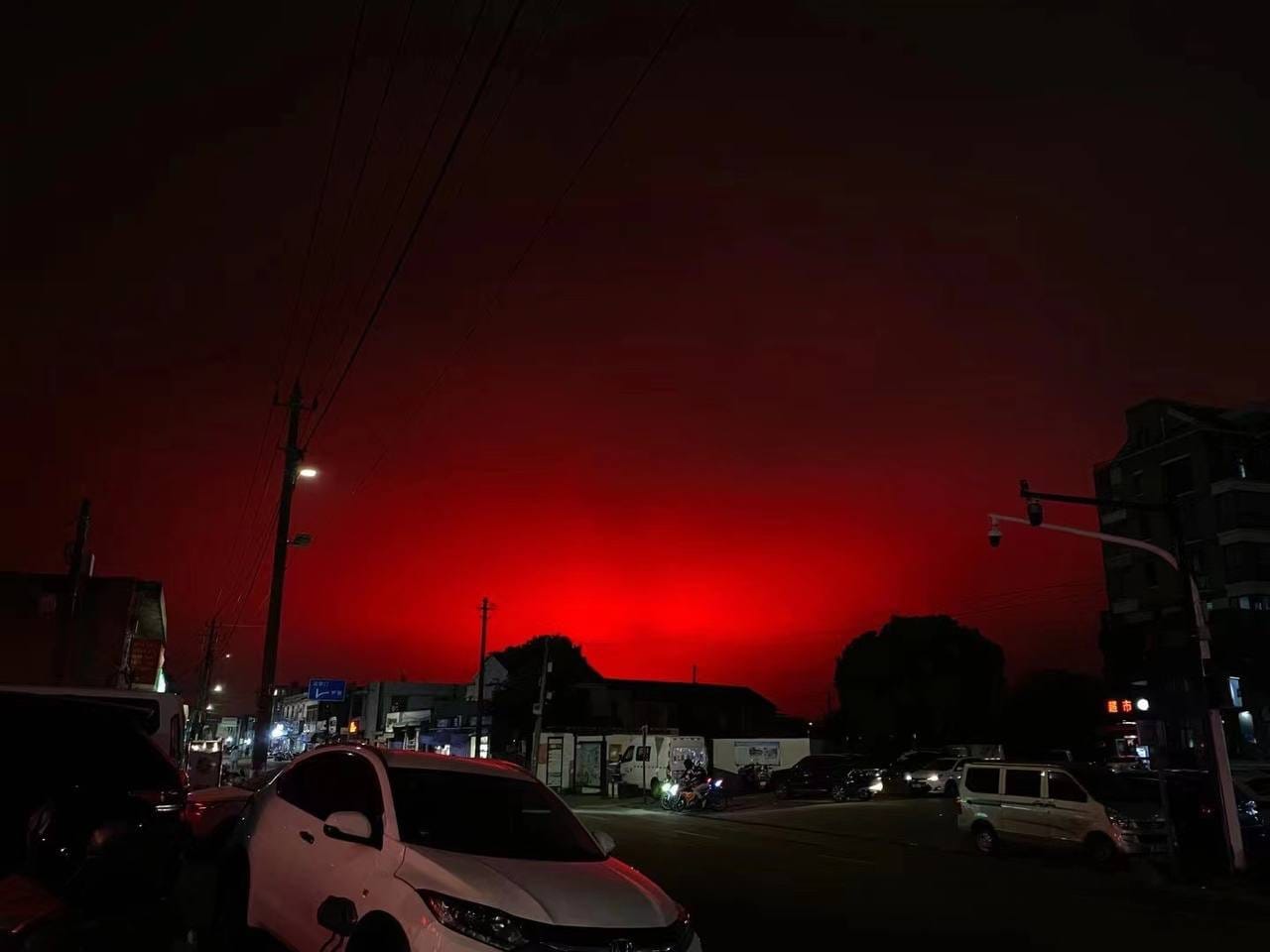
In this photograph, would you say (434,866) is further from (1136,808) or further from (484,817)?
(1136,808)

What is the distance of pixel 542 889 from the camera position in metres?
5.28

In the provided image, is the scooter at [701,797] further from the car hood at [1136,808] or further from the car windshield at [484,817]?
the car windshield at [484,817]

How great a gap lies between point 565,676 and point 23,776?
69.8 meters

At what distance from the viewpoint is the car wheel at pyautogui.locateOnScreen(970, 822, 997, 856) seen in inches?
821

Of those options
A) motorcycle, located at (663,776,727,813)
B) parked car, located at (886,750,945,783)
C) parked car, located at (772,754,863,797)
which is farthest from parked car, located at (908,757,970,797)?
motorcycle, located at (663,776,727,813)

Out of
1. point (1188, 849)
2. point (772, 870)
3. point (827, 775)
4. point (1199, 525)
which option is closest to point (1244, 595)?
point (1199, 525)

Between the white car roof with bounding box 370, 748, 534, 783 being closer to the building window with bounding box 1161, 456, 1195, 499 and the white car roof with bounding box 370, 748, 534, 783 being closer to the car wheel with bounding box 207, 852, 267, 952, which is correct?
the car wheel with bounding box 207, 852, 267, 952

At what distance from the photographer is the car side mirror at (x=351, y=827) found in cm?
571

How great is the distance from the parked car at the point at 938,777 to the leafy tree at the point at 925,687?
25.2 metres

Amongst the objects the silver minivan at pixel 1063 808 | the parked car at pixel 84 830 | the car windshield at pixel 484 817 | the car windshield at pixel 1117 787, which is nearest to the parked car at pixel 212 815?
the parked car at pixel 84 830

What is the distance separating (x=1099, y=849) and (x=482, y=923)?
701 inches

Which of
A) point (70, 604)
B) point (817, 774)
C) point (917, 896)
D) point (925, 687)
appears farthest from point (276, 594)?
point (925, 687)

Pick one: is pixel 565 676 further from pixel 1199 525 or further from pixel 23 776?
pixel 23 776

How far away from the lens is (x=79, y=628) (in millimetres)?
32781
